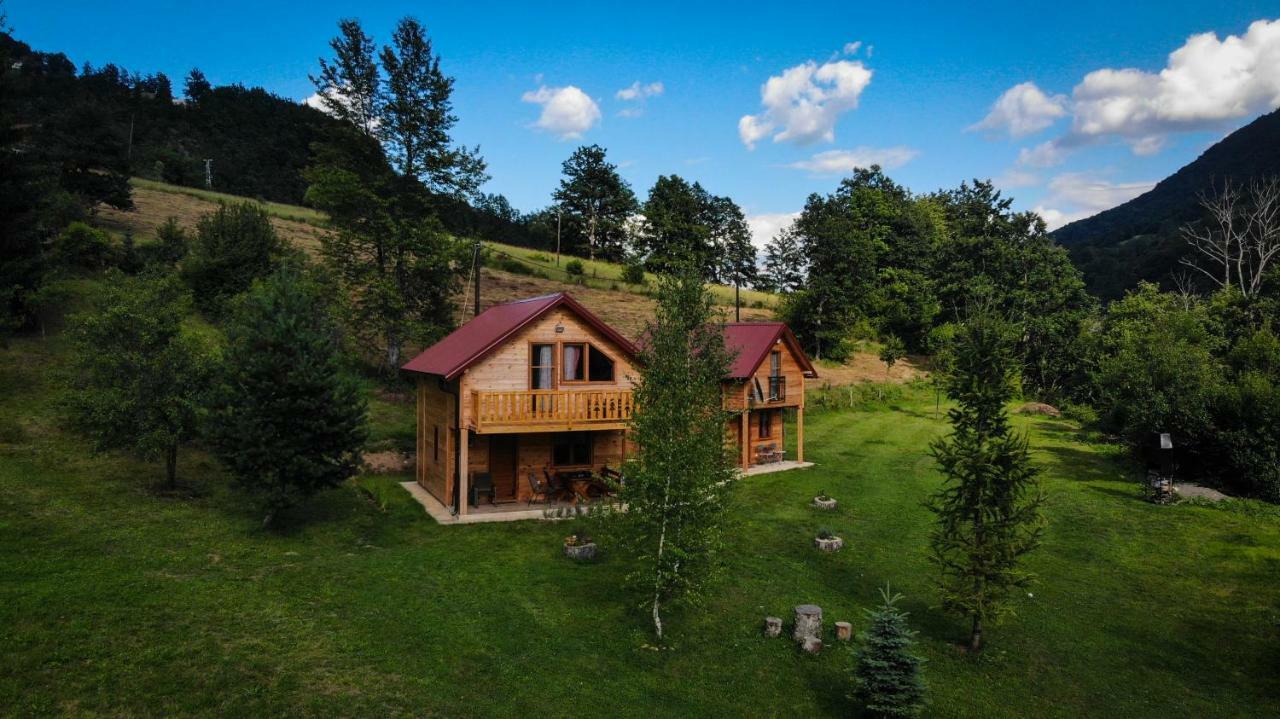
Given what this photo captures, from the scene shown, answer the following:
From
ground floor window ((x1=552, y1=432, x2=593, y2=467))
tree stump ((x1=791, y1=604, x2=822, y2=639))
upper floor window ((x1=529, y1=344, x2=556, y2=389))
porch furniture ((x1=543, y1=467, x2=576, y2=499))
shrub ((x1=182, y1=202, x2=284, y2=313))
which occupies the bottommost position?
tree stump ((x1=791, y1=604, x2=822, y2=639))

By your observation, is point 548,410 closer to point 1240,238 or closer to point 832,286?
point 832,286

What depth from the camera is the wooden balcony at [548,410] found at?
20.0 metres

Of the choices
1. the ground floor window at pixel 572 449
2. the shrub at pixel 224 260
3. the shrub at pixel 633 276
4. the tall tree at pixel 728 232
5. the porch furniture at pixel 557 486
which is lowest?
the porch furniture at pixel 557 486

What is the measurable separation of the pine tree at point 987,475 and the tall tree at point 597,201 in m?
74.9

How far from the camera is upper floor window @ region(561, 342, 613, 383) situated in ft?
72.4

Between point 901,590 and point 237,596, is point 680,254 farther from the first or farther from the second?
point 237,596

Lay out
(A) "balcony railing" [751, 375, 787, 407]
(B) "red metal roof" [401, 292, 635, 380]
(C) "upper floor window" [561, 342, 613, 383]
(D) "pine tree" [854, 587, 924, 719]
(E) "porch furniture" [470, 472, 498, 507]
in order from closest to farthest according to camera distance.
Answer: (D) "pine tree" [854, 587, 924, 719], (B) "red metal roof" [401, 292, 635, 380], (E) "porch furniture" [470, 472, 498, 507], (C) "upper floor window" [561, 342, 613, 383], (A) "balcony railing" [751, 375, 787, 407]

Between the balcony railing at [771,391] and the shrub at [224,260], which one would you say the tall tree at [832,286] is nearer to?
the balcony railing at [771,391]

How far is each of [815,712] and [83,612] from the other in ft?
39.9

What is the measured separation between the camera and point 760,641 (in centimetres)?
1318

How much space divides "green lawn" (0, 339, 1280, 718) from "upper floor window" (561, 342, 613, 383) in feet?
17.0

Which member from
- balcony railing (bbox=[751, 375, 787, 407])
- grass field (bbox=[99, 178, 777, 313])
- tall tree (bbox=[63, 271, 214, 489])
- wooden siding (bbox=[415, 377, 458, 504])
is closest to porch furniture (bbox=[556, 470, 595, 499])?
wooden siding (bbox=[415, 377, 458, 504])

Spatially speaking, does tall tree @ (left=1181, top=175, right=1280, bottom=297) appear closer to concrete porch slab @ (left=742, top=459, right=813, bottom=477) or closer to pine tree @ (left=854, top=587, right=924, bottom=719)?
concrete porch slab @ (left=742, top=459, right=813, bottom=477)

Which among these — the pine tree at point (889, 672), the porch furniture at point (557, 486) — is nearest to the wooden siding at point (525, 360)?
the porch furniture at point (557, 486)
